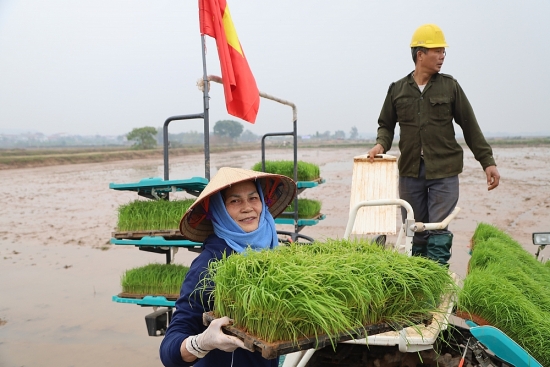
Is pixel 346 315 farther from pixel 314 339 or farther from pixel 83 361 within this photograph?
pixel 83 361

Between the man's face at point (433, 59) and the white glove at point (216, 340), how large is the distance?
102 inches

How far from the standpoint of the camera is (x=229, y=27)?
380cm

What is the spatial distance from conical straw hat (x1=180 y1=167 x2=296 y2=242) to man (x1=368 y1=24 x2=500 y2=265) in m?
1.44

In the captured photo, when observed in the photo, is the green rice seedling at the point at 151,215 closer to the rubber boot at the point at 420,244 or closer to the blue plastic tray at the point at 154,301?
the blue plastic tray at the point at 154,301

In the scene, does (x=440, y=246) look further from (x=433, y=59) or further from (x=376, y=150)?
(x=433, y=59)

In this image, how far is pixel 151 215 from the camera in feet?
12.5

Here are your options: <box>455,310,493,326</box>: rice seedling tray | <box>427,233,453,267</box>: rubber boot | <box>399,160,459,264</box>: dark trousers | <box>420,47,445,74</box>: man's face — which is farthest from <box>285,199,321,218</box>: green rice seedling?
<box>455,310,493,326</box>: rice seedling tray

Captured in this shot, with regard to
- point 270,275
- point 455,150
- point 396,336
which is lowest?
point 396,336

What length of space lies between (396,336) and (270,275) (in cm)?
128

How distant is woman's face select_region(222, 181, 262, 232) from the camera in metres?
2.01

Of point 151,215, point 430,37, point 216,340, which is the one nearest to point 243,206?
point 216,340

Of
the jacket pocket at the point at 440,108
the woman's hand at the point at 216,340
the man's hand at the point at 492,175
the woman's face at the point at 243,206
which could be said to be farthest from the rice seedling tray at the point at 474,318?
the jacket pocket at the point at 440,108

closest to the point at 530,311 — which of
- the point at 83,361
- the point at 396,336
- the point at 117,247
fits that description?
the point at 396,336

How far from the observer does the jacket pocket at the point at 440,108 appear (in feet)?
11.6
